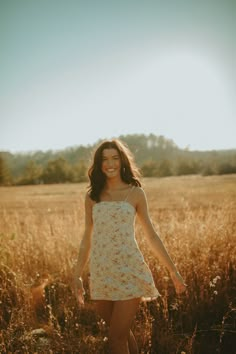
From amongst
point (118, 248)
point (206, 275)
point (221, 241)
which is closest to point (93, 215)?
point (118, 248)

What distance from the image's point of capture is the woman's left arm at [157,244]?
2.18 metres

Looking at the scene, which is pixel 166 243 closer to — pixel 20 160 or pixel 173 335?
pixel 173 335

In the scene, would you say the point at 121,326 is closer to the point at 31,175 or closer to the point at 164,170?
the point at 164,170

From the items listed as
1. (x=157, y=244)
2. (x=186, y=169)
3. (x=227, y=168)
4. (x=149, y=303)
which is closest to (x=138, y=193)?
(x=157, y=244)

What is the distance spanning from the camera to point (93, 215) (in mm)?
2275

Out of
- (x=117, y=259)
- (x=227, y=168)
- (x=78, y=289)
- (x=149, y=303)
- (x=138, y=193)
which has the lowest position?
(x=149, y=303)

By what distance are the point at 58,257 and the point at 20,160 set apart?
113335mm

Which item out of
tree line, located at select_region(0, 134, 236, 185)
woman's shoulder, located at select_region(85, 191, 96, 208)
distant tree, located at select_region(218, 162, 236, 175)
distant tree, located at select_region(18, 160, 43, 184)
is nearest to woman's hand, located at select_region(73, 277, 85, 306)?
woman's shoulder, located at select_region(85, 191, 96, 208)

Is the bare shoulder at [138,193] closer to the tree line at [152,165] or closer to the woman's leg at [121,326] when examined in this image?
the woman's leg at [121,326]

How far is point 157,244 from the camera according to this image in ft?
7.30

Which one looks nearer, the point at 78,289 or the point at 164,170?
the point at 78,289

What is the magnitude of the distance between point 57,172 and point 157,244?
59046mm

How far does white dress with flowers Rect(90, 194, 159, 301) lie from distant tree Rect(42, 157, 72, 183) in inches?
2259

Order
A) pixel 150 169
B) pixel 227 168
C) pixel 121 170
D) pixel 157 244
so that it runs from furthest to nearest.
Result: pixel 150 169 → pixel 227 168 → pixel 121 170 → pixel 157 244
